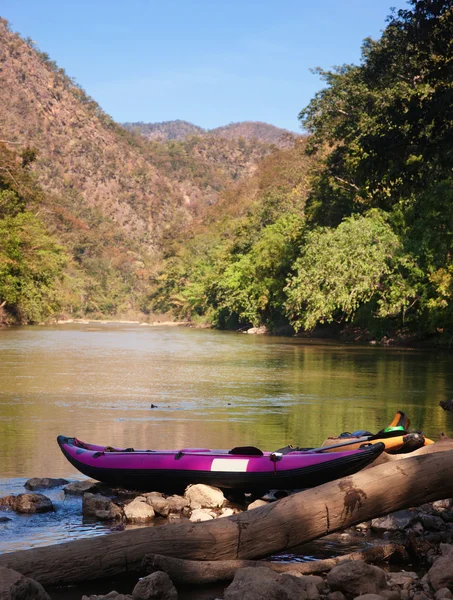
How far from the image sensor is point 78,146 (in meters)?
158

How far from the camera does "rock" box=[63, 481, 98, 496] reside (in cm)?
941

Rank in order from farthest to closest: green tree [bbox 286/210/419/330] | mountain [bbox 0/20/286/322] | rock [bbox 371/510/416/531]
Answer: mountain [bbox 0/20/286/322], green tree [bbox 286/210/419/330], rock [bbox 371/510/416/531]

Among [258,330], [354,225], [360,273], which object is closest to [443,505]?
[360,273]

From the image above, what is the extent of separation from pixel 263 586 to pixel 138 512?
132 inches

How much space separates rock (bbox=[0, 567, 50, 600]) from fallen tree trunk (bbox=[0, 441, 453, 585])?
1.41 ft

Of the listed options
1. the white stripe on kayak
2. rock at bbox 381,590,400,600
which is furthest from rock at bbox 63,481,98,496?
rock at bbox 381,590,400,600

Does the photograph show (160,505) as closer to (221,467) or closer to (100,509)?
(100,509)

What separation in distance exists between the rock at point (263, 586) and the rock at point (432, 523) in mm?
2299

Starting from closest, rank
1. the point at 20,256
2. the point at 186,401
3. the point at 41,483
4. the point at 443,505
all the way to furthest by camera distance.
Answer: the point at 443,505
the point at 41,483
the point at 186,401
the point at 20,256

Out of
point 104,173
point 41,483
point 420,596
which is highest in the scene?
point 104,173

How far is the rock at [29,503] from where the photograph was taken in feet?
28.3

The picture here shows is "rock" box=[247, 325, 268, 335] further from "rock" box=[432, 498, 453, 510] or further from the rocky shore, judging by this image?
"rock" box=[432, 498, 453, 510]

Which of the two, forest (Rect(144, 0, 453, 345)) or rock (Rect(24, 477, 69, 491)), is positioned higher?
forest (Rect(144, 0, 453, 345))

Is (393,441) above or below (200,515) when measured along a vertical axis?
above
